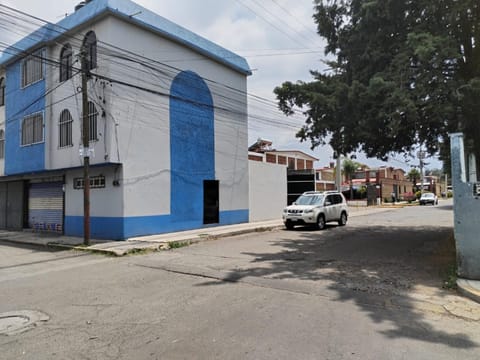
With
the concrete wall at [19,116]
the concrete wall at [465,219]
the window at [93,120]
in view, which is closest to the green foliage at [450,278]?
the concrete wall at [465,219]

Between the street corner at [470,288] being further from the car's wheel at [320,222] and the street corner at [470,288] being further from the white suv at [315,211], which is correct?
the car's wheel at [320,222]

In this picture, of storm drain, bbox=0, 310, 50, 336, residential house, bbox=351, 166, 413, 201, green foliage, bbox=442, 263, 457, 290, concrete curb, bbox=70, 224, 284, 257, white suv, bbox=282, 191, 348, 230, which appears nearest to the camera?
storm drain, bbox=0, 310, 50, 336

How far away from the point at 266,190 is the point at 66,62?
13676 millimetres

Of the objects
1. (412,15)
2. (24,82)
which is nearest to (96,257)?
(412,15)

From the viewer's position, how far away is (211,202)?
20016mm

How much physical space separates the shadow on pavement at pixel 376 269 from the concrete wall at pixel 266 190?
8.38m

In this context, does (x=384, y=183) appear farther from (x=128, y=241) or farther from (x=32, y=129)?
(x=32, y=129)

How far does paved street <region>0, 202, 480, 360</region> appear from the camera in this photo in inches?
175

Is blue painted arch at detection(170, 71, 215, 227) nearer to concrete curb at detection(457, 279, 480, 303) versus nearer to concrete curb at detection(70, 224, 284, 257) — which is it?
concrete curb at detection(70, 224, 284, 257)

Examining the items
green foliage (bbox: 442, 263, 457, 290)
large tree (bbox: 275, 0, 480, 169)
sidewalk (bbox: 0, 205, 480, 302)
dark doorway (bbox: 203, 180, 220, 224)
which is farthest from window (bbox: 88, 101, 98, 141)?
green foliage (bbox: 442, 263, 457, 290)

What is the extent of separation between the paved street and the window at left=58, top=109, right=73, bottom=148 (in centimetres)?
739

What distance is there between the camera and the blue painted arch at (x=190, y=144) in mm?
17766

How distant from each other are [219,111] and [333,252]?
458 inches

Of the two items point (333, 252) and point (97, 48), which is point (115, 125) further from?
point (333, 252)
